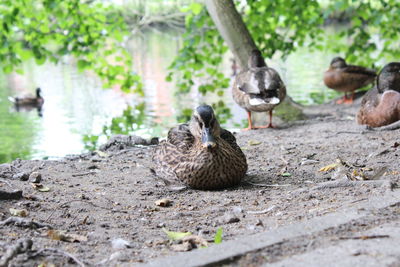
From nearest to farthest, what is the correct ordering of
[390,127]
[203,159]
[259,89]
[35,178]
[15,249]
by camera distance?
1. [15,249]
2. [203,159]
3. [35,178]
4. [390,127]
5. [259,89]

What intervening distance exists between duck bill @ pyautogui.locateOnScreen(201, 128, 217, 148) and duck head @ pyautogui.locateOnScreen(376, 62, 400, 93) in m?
3.43

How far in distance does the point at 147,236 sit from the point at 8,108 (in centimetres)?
1133

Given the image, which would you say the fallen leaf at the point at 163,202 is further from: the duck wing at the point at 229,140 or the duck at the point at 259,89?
the duck at the point at 259,89

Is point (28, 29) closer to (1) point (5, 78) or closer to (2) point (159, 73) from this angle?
(2) point (159, 73)

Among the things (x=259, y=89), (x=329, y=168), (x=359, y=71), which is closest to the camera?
(x=329, y=168)

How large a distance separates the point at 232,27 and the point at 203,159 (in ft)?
16.3

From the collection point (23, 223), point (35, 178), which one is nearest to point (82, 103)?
point (35, 178)

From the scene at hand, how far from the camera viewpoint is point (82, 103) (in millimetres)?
13719

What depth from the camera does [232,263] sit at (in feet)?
8.77

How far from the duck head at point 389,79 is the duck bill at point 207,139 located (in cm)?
343

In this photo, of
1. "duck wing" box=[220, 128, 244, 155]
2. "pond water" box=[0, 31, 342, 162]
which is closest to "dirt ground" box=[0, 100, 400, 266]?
"duck wing" box=[220, 128, 244, 155]

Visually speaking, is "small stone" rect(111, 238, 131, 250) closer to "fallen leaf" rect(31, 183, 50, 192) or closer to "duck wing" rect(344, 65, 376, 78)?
"fallen leaf" rect(31, 183, 50, 192)

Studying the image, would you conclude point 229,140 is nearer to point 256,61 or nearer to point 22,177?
point 22,177

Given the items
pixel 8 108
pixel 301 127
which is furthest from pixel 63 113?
pixel 301 127
